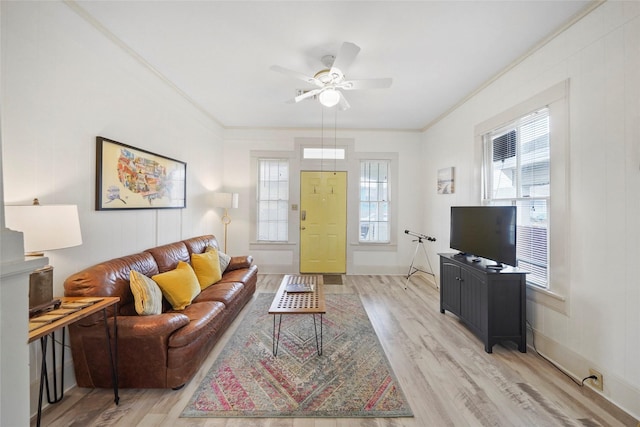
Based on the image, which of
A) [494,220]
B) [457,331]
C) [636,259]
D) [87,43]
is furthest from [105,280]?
[636,259]

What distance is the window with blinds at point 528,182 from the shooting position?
2.57 metres

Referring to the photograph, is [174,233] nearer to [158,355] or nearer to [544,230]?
[158,355]

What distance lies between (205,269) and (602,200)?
3.91 meters

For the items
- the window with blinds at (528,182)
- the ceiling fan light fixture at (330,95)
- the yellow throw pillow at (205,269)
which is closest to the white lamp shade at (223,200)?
the yellow throw pillow at (205,269)

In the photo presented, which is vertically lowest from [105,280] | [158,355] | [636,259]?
[158,355]

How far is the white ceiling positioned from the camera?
214 centimetres

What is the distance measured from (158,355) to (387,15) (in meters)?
3.24

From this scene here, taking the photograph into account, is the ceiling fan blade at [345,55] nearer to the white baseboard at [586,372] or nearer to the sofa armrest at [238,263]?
the sofa armrest at [238,263]

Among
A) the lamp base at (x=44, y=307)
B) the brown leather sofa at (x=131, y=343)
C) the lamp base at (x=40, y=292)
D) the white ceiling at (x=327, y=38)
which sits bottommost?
the brown leather sofa at (x=131, y=343)

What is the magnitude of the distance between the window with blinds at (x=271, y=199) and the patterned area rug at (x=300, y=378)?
8.02ft

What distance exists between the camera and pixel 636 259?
1817 mm

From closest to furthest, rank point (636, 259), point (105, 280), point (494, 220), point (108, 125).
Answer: point (636, 259) → point (105, 280) → point (108, 125) → point (494, 220)

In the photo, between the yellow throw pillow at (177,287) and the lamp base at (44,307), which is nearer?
the lamp base at (44,307)

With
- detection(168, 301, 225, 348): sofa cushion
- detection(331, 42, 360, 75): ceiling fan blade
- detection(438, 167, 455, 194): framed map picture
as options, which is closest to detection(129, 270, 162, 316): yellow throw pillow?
detection(168, 301, 225, 348): sofa cushion
